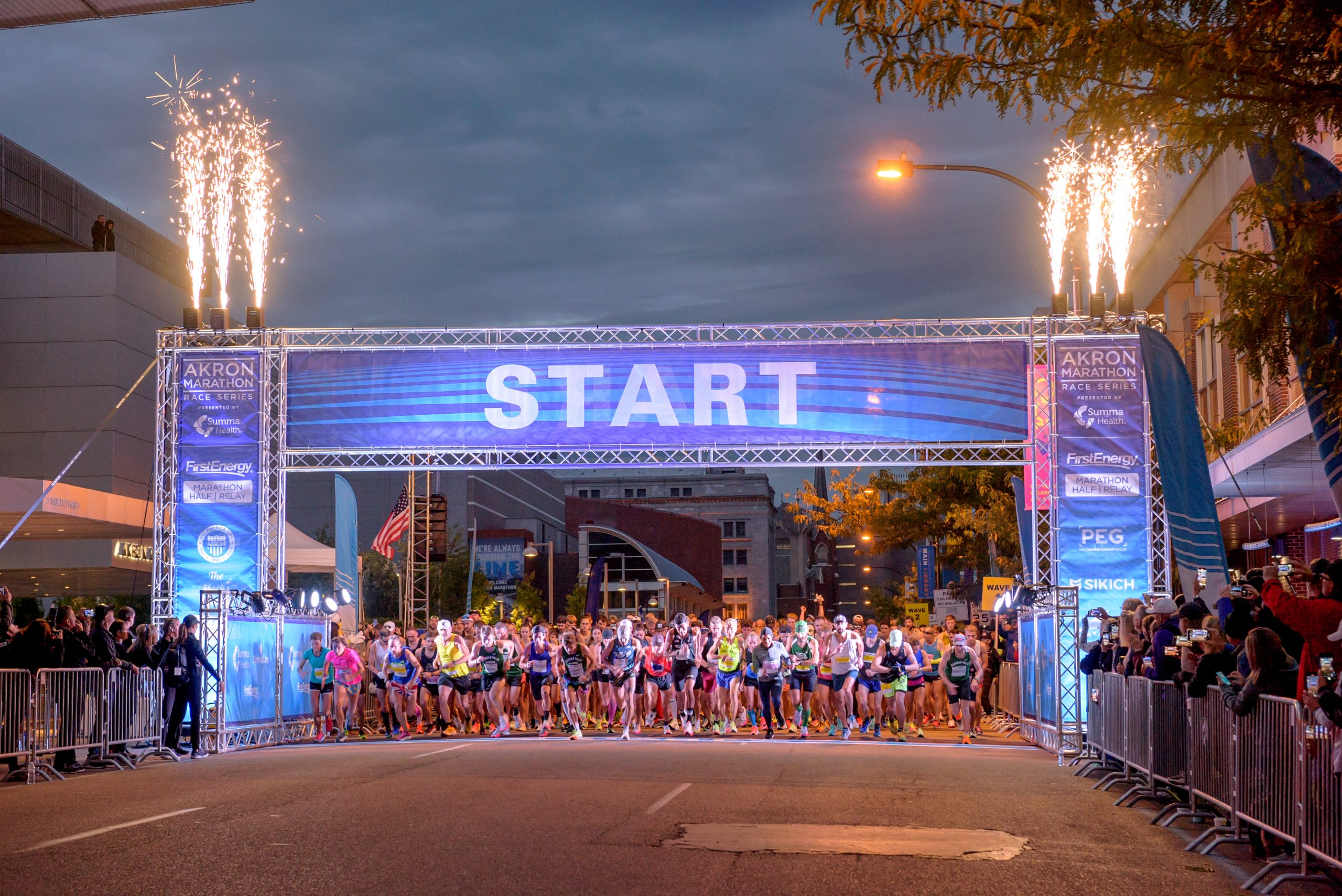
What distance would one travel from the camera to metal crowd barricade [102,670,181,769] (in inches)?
672

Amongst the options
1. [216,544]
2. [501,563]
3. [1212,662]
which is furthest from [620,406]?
[501,563]

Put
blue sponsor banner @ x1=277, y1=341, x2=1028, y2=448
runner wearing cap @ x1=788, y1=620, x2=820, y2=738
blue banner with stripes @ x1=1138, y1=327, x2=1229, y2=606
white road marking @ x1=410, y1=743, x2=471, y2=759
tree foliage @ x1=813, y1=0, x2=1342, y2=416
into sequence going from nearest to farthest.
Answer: tree foliage @ x1=813, y1=0, x2=1342, y2=416 → blue banner with stripes @ x1=1138, y1=327, x2=1229, y2=606 → white road marking @ x1=410, y1=743, x2=471, y2=759 → blue sponsor banner @ x1=277, y1=341, x2=1028, y2=448 → runner wearing cap @ x1=788, y1=620, x2=820, y2=738

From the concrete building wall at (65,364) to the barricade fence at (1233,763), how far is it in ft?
117

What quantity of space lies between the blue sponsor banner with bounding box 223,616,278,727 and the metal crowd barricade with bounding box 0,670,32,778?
4895mm

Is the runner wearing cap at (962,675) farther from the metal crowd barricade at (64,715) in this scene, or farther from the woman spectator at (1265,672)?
the metal crowd barricade at (64,715)

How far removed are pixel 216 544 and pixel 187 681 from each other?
3.56m

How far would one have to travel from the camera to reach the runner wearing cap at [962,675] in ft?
71.2

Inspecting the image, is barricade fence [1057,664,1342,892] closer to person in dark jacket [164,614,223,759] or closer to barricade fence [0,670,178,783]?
barricade fence [0,670,178,783]

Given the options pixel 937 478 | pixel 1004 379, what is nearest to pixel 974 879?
pixel 1004 379

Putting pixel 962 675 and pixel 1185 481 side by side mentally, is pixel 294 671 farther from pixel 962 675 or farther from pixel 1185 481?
pixel 1185 481

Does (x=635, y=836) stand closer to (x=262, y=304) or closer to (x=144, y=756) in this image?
(x=144, y=756)

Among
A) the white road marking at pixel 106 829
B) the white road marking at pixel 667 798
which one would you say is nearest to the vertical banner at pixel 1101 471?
the white road marking at pixel 667 798

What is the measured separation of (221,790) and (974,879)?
8.00 meters

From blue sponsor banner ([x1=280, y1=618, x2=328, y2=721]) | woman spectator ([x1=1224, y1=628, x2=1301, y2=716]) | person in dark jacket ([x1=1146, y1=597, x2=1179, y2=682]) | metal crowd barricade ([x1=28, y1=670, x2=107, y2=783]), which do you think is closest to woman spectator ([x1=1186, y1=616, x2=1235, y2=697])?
person in dark jacket ([x1=1146, y1=597, x2=1179, y2=682])
